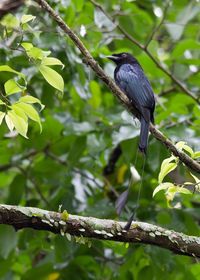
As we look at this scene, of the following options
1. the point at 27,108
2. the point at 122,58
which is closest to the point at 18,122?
the point at 27,108

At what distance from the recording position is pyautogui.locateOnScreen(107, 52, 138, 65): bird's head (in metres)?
4.66

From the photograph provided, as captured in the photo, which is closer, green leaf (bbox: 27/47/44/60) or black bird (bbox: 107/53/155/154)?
green leaf (bbox: 27/47/44/60)

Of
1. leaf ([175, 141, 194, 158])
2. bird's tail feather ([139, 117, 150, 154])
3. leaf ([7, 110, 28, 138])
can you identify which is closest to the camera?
leaf ([7, 110, 28, 138])

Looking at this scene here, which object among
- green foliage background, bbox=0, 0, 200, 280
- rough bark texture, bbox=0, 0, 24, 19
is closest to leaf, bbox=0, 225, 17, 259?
green foliage background, bbox=0, 0, 200, 280

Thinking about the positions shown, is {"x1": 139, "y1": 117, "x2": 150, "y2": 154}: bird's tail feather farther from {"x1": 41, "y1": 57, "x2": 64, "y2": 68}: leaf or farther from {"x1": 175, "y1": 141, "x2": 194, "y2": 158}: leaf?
{"x1": 41, "y1": 57, "x2": 64, "y2": 68}: leaf

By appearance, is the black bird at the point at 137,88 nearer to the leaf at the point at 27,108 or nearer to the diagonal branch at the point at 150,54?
the diagonal branch at the point at 150,54

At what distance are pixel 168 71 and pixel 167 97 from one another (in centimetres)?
48

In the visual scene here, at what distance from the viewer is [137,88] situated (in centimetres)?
423

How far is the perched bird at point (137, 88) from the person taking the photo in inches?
143

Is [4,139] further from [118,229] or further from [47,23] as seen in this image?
[118,229]

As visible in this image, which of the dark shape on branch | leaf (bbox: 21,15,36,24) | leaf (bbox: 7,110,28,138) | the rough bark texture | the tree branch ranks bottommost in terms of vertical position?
the dark shape on branch

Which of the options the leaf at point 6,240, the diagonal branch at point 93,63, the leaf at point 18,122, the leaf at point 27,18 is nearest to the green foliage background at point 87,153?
the leaf at point 6,240

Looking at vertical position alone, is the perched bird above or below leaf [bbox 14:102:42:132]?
below

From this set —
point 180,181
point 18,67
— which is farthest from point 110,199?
point 180,181
